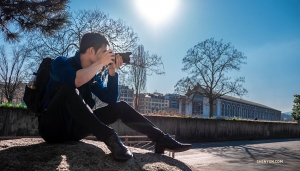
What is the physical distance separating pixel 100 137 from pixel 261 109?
105779 mm

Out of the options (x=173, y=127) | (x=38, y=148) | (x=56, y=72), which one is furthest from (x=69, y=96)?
(x=173, y=127)

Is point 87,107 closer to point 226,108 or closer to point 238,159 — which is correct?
point 238,159

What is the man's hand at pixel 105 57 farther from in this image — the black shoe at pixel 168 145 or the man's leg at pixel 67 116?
the black shoe at pixel 168 145

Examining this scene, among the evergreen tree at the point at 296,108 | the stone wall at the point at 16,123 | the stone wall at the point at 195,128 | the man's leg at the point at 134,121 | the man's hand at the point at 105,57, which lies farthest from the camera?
the evergreen tree at the point at 296,108

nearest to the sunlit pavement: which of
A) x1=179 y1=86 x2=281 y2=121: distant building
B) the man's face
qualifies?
the man's face

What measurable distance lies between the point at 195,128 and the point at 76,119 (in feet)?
66.0

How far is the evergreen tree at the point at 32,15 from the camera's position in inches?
311

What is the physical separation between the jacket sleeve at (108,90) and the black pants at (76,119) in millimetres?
202

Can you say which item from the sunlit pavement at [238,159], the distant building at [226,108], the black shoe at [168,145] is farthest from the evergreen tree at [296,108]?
the distant building at [226,108]

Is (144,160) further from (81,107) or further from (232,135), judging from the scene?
(232,135)

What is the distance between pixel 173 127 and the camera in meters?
19.4

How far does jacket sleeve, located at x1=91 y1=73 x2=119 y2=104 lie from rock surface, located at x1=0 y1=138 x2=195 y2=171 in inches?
22.4

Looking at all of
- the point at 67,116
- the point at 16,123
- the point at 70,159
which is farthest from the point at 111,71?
the point at 16,123

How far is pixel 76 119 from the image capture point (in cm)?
225
